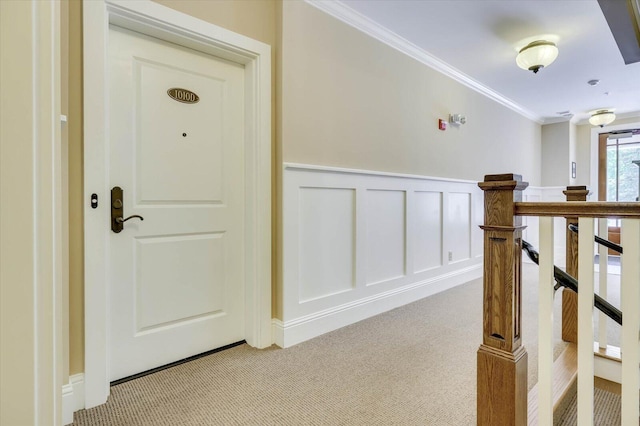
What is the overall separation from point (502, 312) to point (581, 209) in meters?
0.43

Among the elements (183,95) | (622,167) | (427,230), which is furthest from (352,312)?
(622,167)

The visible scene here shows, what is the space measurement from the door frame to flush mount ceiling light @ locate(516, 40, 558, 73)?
2381 millimetres

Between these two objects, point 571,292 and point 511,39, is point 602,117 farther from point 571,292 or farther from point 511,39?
point 571,292

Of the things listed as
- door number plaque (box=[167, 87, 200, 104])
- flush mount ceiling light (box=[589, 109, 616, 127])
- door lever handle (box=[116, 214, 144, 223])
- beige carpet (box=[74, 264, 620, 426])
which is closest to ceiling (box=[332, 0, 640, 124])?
flush mount ceiling light (box=[589, 109, 616, 127])

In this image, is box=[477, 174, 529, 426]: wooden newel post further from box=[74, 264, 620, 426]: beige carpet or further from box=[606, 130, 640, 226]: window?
box=[606, 130, 640, 226]: window

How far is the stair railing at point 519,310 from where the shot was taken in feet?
3.22

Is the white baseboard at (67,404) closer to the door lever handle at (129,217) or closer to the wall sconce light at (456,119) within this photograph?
the door lever handle at (129,217)

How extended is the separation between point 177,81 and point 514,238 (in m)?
1.91

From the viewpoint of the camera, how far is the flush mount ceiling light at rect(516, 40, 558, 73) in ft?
9.41

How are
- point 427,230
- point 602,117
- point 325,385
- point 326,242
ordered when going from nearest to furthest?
point 325,385
point 326,242
point 427,230
point 602,117

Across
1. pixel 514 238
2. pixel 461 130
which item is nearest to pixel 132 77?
pixel 514 238

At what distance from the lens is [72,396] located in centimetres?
145

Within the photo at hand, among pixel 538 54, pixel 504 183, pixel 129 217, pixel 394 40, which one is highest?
pixel 394 40

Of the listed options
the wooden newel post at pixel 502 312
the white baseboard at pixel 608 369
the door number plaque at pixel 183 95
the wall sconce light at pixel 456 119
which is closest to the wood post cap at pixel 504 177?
the wooden newel post at pixel 502 312
